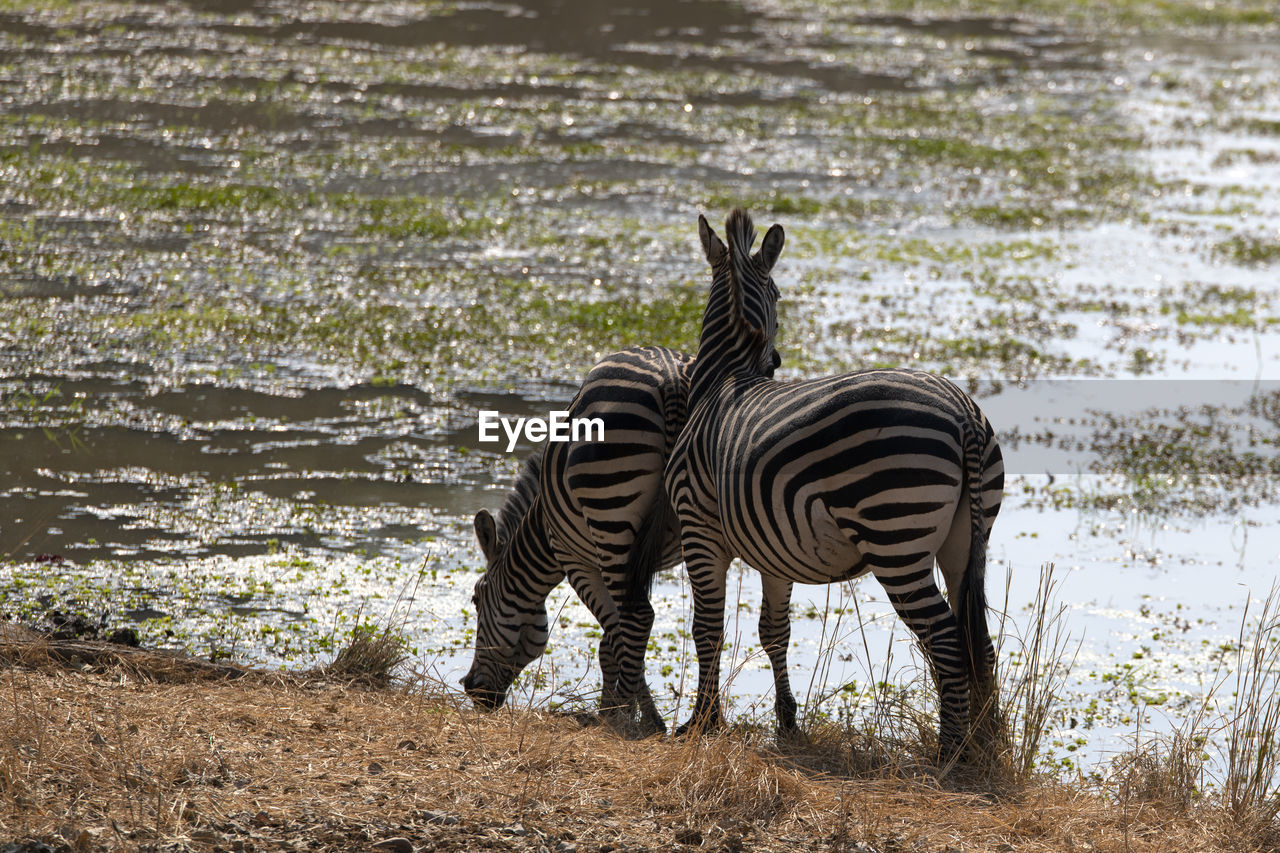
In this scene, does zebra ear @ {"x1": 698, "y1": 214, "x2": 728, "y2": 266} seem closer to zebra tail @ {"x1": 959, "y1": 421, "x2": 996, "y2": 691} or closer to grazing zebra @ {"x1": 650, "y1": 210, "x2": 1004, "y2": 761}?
grazing zebra @ {"x1": 650, "y1": 210, "x2": 1004, "y2": 761}

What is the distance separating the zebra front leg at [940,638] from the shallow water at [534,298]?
1519mm

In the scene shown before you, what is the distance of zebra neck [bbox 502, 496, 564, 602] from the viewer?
22.0 feet

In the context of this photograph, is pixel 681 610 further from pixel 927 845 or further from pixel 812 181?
pixel 812 181

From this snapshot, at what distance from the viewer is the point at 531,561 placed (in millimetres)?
6742

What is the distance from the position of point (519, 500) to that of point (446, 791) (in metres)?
2.73

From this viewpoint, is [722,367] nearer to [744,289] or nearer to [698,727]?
[744,289]

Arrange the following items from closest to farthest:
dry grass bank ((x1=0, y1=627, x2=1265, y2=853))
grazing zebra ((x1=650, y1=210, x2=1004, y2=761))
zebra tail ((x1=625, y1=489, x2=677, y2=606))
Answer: dry grass bank ((x1=0, y1=627, x2=1265, y2=853)) < grazing zebra ((x1=650, y1=210, x2=1004, y2=761)) < zebra tail ((x1=625, y1=489, x2=677, y2=606))

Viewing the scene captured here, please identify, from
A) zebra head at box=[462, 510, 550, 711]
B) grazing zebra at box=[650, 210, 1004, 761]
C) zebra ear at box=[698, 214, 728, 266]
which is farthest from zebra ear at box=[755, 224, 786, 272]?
zebra head at box=[462, 510, 550, 711]

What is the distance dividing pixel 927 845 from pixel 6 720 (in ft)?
11.1

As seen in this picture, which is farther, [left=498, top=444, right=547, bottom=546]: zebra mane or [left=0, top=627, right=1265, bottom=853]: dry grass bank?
[left=498, top=444, right=547, bottom=546]: zebra mane

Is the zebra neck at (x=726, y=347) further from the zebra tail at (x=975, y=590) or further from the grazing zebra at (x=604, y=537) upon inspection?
the zebra tail at (x=975, y=590)

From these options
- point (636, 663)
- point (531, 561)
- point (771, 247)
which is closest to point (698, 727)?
point (636, 663)

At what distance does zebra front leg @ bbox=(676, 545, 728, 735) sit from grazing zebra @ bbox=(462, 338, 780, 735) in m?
0.41

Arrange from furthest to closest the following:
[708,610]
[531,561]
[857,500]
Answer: [531,561]
[708,610]
[857,500]
